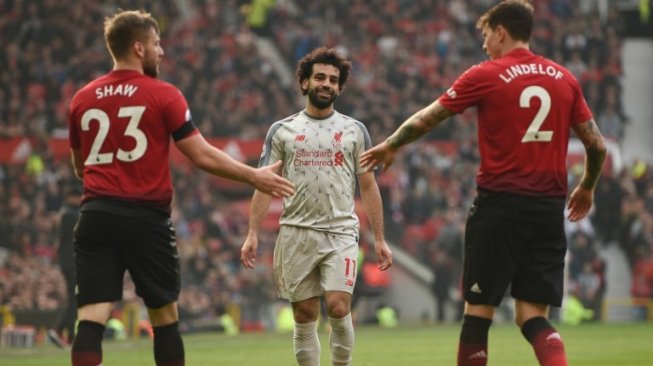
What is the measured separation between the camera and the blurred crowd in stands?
24625mm

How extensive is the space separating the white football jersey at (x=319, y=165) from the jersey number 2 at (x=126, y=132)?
2.09m

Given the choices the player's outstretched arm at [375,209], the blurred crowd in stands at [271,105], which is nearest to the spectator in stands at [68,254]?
the blurred crowd in stands at [271,105]

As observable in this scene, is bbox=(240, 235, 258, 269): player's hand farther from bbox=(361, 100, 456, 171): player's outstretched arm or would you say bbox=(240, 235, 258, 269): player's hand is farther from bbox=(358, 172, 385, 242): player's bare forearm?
bbox=(361, 100, 456, 171): player's outstretched arm

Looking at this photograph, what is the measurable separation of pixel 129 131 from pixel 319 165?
90.3 inches

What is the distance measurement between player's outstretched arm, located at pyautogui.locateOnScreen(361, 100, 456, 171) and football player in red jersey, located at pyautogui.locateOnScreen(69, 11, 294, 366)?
2.35ft

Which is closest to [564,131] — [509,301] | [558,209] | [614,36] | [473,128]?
[558,209]

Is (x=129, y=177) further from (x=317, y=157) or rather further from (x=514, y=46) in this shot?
(x=514, y=46)

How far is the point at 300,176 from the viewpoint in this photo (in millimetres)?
9867

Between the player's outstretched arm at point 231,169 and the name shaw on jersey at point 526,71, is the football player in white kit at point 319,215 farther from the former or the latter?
the name shaw on jersey at point 526,71

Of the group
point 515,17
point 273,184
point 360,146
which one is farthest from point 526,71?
point 360,146

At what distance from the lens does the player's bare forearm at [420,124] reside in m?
8.23

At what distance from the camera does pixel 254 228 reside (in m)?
9.98

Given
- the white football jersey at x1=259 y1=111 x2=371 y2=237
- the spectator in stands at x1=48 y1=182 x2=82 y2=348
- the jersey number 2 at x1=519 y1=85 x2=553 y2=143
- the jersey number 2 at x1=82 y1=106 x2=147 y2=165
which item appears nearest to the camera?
the jersey number 2 at x1=82 y1=106 x2=147 y2=165

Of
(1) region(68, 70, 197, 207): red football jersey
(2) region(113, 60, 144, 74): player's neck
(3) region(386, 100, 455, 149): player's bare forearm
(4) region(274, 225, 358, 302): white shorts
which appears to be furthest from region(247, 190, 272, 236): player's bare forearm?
(2) region(113, 60, 144, 74): player's neck
